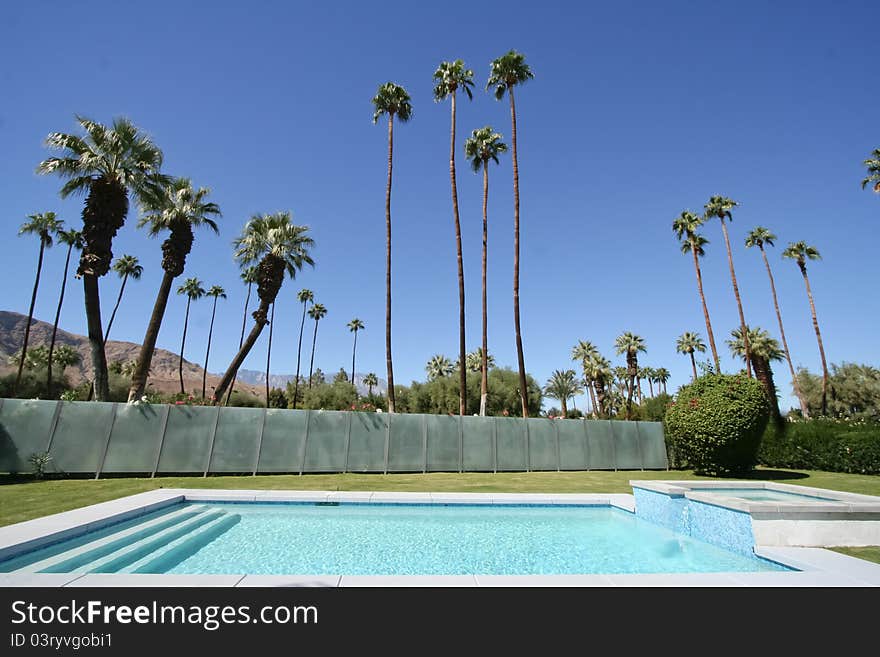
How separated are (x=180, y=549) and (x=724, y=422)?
1637 cm

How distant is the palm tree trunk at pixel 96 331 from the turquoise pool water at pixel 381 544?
9550 mm

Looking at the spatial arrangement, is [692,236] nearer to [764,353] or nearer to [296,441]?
[764,353]

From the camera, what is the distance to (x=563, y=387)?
2356 inches

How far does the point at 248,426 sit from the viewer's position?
1563 centimetres

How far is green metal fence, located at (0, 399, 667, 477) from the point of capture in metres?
13.8

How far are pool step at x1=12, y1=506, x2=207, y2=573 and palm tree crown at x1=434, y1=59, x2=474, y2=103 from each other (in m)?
25.1

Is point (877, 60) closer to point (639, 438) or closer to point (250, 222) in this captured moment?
point (639, 438)

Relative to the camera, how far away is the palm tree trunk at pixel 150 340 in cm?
1686

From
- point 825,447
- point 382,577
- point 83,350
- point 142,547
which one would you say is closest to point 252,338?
point 142,547

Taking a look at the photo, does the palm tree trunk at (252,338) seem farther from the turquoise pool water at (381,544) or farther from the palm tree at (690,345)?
the palm tree at (690,345)

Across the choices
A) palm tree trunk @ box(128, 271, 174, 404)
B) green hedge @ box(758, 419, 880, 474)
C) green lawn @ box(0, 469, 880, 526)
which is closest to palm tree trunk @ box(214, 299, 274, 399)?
palm tree trunk @ box(128, 271, 174, 404)

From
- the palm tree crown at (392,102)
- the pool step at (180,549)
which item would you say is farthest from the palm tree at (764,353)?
the pool step at (180,549)

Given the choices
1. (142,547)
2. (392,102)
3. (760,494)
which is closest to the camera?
(142,547)

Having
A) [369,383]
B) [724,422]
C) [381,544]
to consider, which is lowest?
[381,544]
